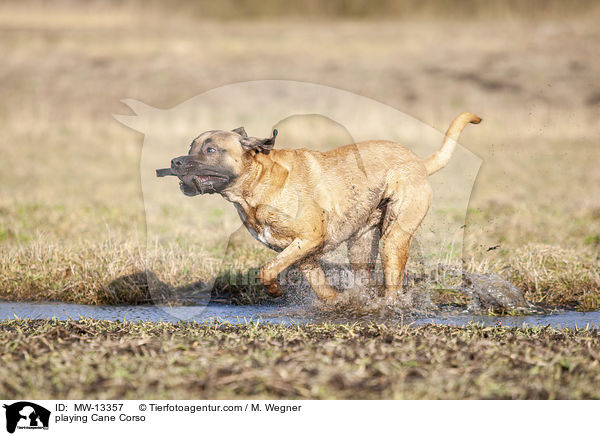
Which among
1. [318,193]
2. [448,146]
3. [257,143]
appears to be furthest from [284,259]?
[448,146]

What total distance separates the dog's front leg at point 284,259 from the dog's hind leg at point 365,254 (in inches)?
45.4

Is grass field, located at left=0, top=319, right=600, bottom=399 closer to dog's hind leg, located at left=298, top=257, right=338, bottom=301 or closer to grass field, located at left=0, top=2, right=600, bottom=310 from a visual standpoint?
dog's hind leg, located at left=298, top=257, right=338, bottom=301

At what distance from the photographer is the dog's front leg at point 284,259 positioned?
7219mm

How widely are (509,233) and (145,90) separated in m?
18.8

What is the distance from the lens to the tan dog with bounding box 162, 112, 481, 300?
7.20 m

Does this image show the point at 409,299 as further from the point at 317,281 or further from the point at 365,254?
the point at 317,281

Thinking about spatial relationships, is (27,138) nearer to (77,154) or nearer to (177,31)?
(77,154)

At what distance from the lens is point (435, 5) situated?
131ft

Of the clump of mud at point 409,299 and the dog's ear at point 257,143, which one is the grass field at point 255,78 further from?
the dog's ear at point 257,143

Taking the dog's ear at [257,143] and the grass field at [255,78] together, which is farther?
the grass field at [255,78]

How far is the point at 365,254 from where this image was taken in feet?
27.5

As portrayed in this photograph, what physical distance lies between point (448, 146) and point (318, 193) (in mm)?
1693
